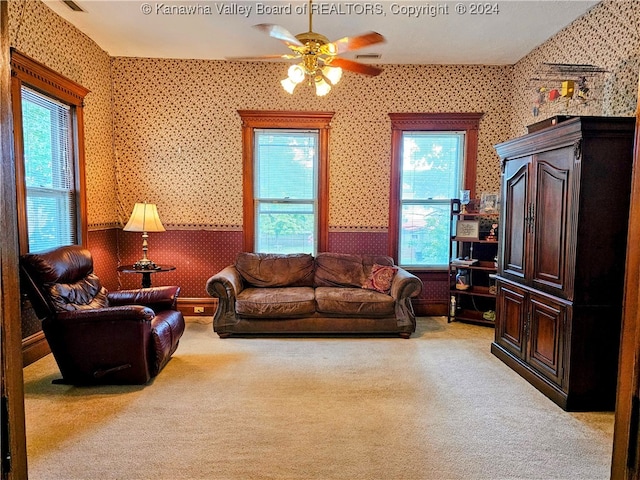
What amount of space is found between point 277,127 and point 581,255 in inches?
144

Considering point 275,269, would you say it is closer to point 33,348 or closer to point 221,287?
point 221,287

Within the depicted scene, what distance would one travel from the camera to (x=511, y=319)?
3.57 meters

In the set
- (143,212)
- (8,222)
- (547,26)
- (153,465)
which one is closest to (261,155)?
(143,212)

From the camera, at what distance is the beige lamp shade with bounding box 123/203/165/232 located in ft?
14.4

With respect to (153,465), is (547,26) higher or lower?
higher

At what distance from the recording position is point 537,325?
315 cm

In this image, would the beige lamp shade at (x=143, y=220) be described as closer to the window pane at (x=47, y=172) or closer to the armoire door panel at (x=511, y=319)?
the window pane at (x=47, y=172)

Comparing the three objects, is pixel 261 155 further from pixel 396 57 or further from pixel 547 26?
pixel 547 26

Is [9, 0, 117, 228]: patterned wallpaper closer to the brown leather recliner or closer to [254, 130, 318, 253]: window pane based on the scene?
the brown leather recliner

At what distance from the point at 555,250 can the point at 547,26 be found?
2484 millimetres

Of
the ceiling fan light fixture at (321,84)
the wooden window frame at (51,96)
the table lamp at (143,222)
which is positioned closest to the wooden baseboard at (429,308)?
the ceiling fan light fixture at (321,84)

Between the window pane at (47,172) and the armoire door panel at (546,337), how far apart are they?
4323mm

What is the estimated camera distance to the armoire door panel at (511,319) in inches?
133

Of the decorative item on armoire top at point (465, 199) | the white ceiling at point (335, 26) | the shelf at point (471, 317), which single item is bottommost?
the shelf at point (471, 317)
